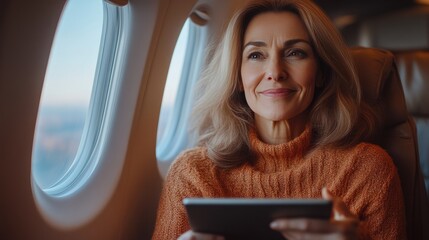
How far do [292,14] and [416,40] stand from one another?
53.9 inches

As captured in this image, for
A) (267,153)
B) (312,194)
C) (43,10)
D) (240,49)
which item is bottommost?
(312,194)

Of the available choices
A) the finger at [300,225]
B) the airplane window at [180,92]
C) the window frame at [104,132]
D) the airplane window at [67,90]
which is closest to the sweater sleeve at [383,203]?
the finger at [300,225]

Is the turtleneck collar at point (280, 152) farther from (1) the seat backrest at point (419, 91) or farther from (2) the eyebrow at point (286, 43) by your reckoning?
(1) the seat backrest at point (419, 91)

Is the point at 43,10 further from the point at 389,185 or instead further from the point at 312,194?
the point at 389,185

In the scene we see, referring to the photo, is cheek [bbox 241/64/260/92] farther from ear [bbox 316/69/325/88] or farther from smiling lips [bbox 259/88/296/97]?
ear [bbox 316/69/325/88]

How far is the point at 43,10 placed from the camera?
120cm

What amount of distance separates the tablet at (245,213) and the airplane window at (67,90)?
1.94ft

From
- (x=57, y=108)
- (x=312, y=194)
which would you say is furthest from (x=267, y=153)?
(x=57, y=108)

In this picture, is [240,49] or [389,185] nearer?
[389,185]

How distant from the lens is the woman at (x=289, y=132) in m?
1.55

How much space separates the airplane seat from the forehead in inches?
11.7

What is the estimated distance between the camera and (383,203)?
150 centimetres

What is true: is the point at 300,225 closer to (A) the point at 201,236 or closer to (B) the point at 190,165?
(A) the point at 201,236

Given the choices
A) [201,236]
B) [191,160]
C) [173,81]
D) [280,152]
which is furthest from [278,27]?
[173,81]
